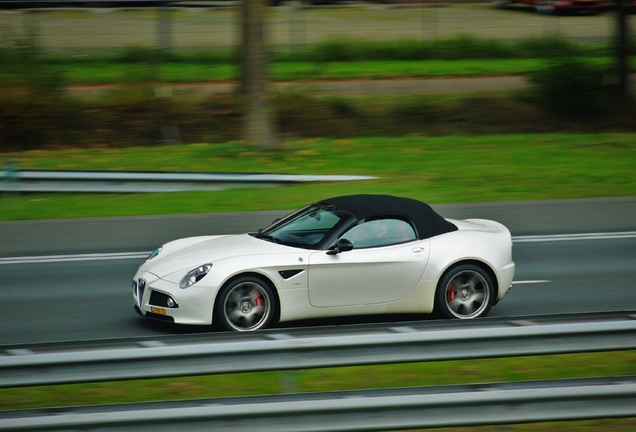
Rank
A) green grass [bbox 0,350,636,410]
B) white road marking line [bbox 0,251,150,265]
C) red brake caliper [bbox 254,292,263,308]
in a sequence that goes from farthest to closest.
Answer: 1. white road marking line [bbox 0,251,150,265]
2. red brake caliper [bbox 254,292,263,308]
3. green grass [bbox 0,350,636,410]

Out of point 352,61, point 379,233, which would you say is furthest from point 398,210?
point 352,61

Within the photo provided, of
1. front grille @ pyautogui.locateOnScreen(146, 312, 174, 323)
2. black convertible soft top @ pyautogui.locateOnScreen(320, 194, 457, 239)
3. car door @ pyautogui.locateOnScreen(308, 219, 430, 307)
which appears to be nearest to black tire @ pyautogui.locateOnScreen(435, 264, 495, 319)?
car door @ pyautogui.locateOnScreen(308, 219, 430, 307)

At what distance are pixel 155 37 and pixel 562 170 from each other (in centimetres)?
1436

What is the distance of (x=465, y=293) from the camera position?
8227 millimetres

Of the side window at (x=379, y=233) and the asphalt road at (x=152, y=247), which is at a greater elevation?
the side window at (x=379, y=233)

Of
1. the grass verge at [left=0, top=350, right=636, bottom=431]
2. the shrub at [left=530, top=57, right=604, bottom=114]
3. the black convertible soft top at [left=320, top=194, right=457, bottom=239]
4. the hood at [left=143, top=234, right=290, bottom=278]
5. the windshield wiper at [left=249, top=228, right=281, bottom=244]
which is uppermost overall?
the shrub at [left=530, top=57, right=604, bottom=114]

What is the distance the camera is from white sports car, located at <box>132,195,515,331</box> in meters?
7.61

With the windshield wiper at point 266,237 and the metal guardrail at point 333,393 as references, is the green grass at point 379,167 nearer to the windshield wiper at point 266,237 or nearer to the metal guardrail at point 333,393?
the windshield wiper at point 266,237

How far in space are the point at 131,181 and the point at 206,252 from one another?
22.3 feet

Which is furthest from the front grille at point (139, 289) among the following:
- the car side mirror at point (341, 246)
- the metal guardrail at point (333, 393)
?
the metal guardrail at point (333, 393)

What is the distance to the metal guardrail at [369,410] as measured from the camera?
178 inches

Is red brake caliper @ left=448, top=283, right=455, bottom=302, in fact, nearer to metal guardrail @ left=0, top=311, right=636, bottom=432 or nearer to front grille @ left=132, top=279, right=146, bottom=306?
front grille @ left=132, top=279, right=146, bottom=306

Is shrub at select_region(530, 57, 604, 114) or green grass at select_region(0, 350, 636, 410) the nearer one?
green grass at select_region(0, 350, 636, 410)

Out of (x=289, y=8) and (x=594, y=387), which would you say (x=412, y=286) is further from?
(x=289, y=8)
